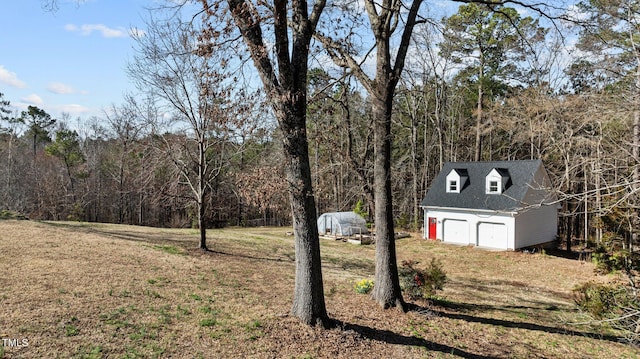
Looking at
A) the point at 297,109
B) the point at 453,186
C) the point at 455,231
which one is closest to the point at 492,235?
the point at 455,231

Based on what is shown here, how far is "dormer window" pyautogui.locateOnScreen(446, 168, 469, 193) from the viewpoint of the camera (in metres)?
22.7

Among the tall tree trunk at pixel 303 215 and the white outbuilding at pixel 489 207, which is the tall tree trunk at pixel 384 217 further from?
the white outbuilding at pixel 489 207

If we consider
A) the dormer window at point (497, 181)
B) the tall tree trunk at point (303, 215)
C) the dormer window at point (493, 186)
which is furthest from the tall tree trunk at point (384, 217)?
the dormer window at point (493, 186)

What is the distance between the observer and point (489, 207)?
2045cm

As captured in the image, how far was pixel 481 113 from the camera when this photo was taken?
24.6 m

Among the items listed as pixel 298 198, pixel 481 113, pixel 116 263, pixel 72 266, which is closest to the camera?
pixel 298 198

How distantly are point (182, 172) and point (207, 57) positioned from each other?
7463 millimetres

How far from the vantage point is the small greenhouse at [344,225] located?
2294cm

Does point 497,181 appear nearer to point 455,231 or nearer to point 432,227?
point 455,231

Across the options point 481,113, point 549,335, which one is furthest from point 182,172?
point 481,113

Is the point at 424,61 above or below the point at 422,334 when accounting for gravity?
above

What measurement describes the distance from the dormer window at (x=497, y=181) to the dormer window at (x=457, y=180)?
1464 mm

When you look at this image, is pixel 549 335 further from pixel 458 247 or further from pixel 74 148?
pixel 74 148

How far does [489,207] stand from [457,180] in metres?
2.83
